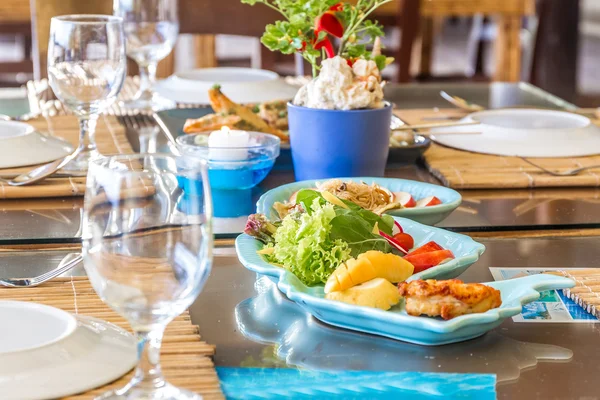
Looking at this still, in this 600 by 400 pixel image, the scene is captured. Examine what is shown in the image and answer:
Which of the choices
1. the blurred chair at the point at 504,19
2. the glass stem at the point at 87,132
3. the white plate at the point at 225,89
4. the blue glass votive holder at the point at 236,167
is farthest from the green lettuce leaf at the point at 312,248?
the blurred chair at the point at 504,19

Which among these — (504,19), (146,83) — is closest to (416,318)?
(146,83)

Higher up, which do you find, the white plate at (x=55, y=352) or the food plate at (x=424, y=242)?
the food plate at (x=424, y=242)

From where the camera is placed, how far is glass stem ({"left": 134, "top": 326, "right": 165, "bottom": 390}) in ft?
1.96

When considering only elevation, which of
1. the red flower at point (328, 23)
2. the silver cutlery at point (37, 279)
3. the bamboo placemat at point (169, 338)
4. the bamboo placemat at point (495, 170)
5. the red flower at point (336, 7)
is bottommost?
the bamboo placemat at point (169, 338)

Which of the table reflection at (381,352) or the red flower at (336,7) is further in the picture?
the red flower at (336,7)

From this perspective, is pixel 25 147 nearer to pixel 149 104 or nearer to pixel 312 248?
pixel 149 104

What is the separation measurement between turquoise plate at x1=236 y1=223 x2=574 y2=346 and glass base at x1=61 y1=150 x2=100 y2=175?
1.74 ft

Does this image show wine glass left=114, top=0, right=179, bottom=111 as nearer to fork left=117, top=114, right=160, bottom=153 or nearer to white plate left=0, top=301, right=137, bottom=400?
fork left=117, top=114, right=160, bottom=153

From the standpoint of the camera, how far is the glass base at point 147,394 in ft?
1.92

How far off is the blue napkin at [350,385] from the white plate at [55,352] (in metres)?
0.08

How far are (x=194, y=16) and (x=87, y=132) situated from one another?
118 cm

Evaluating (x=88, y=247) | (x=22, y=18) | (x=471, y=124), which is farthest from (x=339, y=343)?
(x=22, y=18)

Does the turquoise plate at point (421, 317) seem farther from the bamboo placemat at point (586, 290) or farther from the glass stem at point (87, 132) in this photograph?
the glass stem at point (87, 132)

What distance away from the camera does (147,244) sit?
58 centimetres
